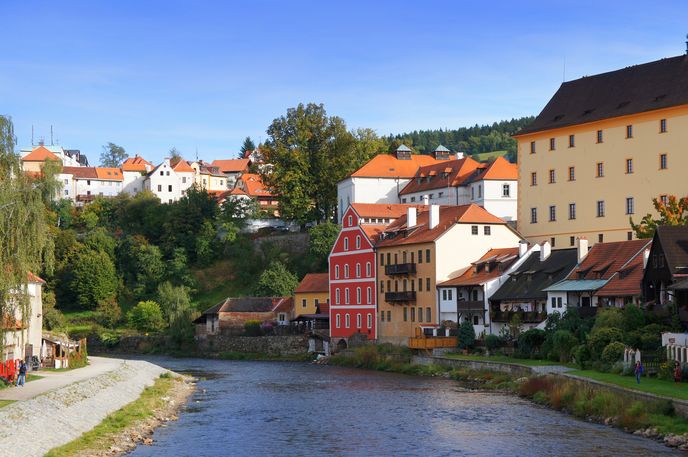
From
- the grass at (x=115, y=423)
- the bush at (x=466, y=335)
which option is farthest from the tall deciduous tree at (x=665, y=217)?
the grass at (x=115, y=423)

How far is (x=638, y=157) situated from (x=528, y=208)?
11.5m

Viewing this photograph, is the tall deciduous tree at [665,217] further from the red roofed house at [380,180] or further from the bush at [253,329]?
the red roofed house at [380,180]

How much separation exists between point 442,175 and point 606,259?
4353 centimetres

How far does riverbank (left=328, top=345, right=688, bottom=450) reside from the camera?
110 ft

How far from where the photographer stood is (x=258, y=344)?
86.0 metres

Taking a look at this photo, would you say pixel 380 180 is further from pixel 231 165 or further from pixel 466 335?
pixel 231 165

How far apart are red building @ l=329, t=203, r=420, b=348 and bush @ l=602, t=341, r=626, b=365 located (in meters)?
31.5

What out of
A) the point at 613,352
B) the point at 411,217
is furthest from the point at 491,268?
the point at 613,352

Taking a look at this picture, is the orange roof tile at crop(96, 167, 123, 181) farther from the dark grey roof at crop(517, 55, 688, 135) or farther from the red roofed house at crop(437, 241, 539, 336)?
the red roofed house at crop(437, 241, 539, 336)

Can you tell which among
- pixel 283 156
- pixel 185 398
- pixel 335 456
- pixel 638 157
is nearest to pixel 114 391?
pixel 185 398

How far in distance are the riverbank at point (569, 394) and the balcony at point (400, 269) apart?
24.6 feet

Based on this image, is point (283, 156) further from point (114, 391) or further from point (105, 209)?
point (114, 391)

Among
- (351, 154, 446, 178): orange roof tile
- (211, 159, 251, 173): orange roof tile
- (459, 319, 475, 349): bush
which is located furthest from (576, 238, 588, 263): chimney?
(211, 159, 251, 173): orange roof tile

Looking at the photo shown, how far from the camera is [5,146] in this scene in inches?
1475
